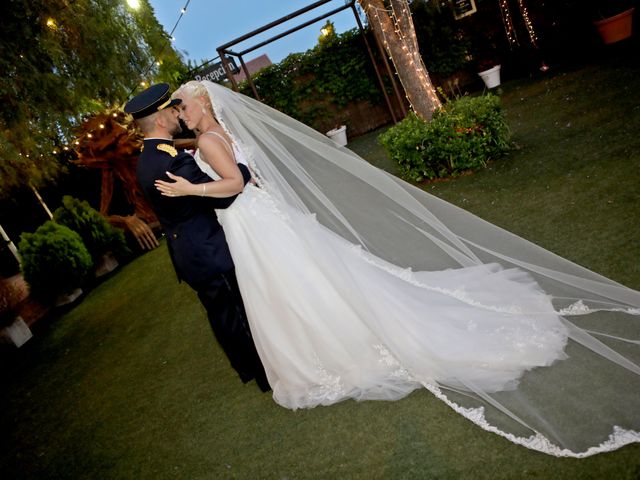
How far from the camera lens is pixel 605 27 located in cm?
879

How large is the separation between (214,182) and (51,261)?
21.9ft

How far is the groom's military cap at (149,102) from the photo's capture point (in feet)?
8.13

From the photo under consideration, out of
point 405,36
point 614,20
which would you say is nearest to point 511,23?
point 614,20

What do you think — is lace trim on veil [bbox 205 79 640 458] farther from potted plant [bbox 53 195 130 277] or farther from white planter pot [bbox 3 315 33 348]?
potted plant [bbox 53 195 130 277]

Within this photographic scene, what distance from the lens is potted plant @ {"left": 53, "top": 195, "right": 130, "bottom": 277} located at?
884cm

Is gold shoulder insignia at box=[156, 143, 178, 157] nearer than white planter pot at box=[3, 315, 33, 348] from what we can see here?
Yes

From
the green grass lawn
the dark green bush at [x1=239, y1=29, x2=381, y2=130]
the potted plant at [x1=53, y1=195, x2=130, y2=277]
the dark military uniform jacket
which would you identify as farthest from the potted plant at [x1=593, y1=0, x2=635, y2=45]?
the potted plant at [x1=53, y1=195, x2=130, y2=277]

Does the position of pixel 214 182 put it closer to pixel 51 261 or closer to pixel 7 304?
pixel 7 304

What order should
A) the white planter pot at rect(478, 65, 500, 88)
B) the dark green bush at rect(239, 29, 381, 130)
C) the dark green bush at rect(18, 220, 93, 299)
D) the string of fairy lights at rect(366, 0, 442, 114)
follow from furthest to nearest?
1. the dark green bush at rect(239, 29, 381, 130)
2. the white planter pot at rect(478, 65, 500, 88)
3. the dark green bush at rect(18, 220, 93, 299)
4. the string of fairy lights at rect(366, 0, 442, 114)

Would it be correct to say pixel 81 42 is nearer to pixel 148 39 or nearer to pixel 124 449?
pixel 148 39

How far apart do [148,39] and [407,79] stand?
833 cm

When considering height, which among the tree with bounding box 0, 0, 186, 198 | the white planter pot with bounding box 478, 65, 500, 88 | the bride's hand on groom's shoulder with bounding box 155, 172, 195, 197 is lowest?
Result: the white planter pot with bounding box 478, 65, 500, 88

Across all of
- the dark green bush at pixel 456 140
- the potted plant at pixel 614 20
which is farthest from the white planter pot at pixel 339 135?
the potted plant at pixel 614 20

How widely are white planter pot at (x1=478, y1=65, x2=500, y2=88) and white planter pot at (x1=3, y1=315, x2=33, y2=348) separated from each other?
1076cm
